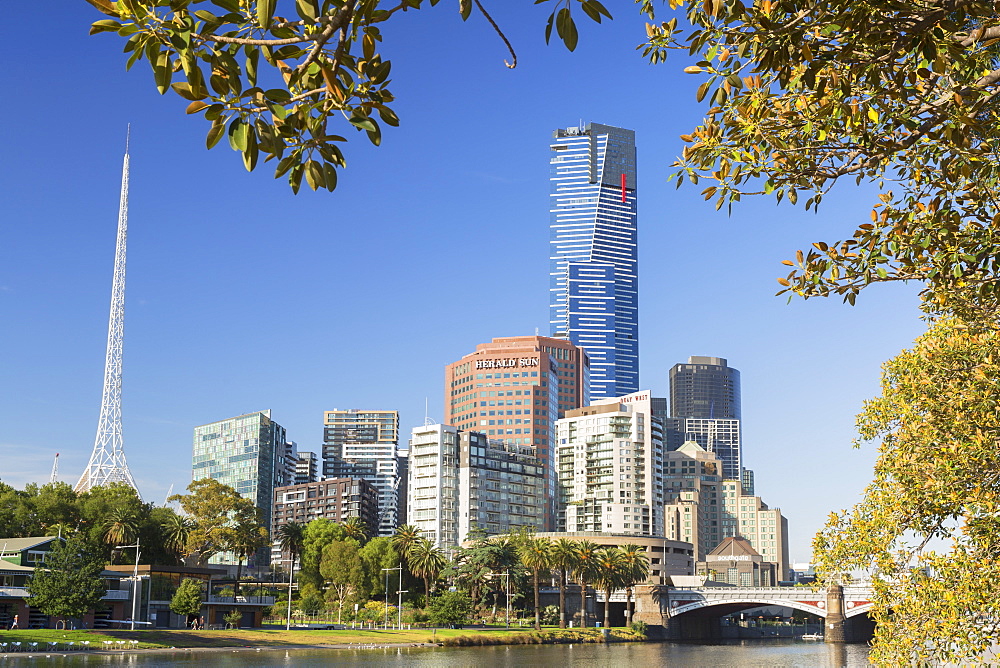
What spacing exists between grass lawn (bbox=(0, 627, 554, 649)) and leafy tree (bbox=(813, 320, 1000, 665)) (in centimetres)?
7740

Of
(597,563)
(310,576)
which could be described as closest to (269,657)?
(310,576)

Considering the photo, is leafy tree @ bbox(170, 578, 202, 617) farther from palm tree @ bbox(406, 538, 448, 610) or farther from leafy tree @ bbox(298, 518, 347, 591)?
palm tree @ bbox(406, 538, 448, 610)

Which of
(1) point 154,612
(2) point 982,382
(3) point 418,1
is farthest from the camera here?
(1) point 154,612

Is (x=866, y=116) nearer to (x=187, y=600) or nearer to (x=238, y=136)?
(x=238, y=136)

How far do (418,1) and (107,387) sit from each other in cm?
16649

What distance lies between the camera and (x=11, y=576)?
9419 centimetres

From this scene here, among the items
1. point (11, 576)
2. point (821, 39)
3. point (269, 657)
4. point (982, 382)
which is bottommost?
point (269, 657)

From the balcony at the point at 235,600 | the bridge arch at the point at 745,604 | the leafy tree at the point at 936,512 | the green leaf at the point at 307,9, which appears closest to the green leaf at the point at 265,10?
the green leaf at the point at 307,9

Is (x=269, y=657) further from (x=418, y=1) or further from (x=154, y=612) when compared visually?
(x=418, y=1)

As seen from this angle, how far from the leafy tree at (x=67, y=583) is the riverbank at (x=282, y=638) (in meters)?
2.25

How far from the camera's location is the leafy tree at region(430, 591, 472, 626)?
410ft

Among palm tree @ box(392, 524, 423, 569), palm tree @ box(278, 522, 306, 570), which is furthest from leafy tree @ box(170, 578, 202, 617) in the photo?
palm tree @ box(278, 522, 306, 570)

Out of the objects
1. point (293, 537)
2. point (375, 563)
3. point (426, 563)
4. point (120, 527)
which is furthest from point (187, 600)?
point (293, 537)

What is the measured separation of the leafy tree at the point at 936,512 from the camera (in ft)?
58.5
